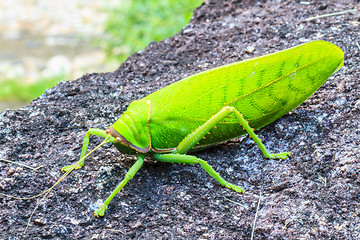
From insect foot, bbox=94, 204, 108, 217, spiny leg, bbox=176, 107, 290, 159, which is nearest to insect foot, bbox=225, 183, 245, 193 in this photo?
spiny leg, bbox=176, 107, 290, 159

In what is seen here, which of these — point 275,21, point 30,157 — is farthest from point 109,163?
point 275,21

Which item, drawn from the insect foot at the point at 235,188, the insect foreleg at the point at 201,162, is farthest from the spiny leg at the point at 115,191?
the insect foot at the point at 235,188

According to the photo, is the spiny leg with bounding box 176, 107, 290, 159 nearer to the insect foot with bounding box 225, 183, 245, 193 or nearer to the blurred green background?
the insect foot with bounding box 225, 183, 245, 193

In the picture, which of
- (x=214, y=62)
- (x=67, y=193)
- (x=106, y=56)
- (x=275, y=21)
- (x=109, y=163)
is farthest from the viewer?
(x=106, y=56)

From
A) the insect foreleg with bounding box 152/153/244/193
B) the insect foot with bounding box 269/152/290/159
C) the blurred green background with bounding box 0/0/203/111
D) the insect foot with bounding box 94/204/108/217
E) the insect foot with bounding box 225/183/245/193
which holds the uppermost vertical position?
the blurred green background with bounding box 0/0/203/111

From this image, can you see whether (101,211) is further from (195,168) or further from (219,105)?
(219,105)

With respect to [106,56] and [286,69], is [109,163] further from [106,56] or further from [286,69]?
[106,56]

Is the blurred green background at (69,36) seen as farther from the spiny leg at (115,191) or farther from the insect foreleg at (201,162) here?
the spiny leg at (115,191)
